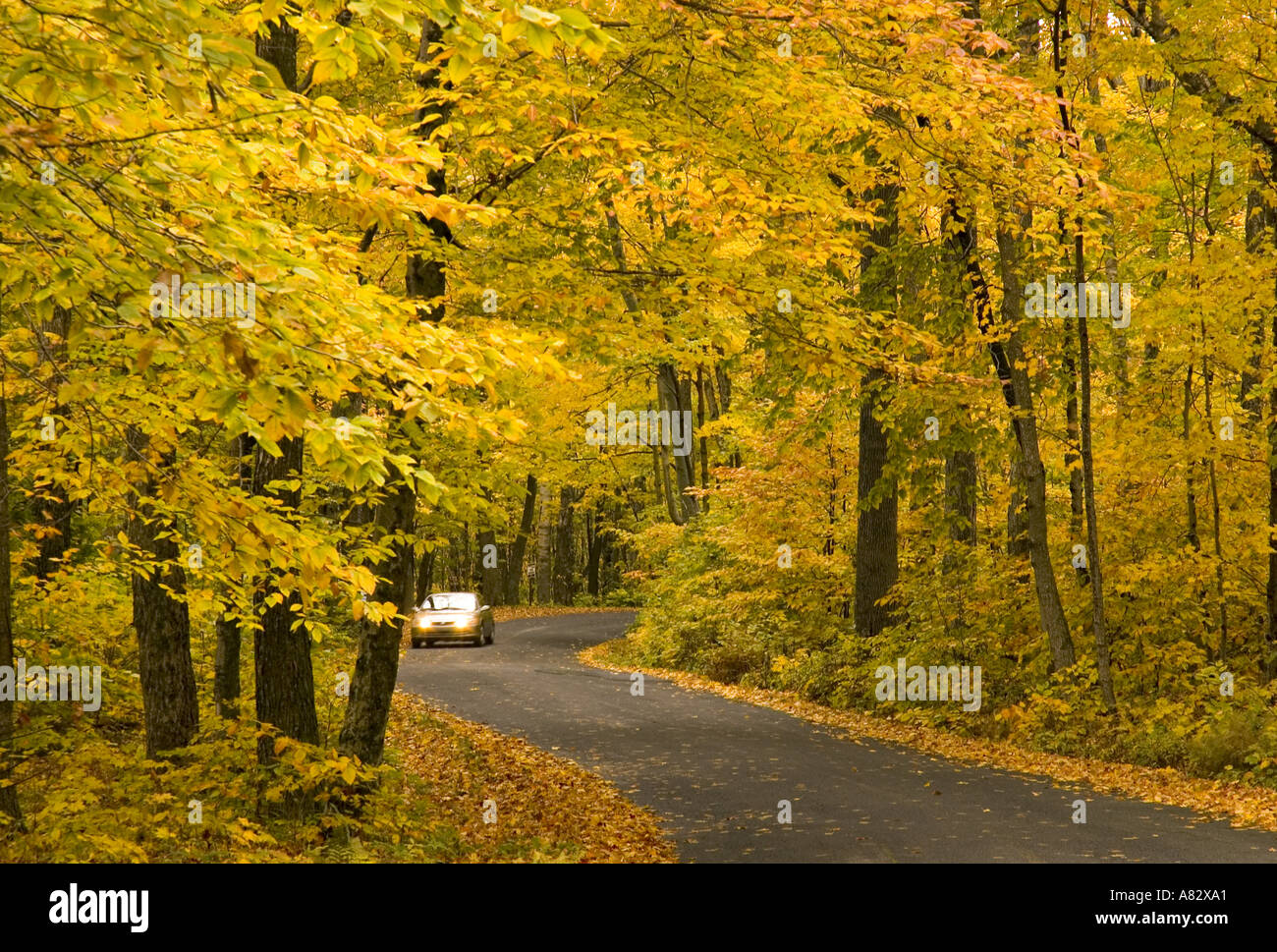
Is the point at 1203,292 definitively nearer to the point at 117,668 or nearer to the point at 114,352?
the point at 114,352

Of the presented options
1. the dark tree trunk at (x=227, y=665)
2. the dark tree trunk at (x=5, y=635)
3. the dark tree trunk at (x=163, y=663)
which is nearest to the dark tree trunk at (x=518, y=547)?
the dark tree trunk at (x=227, y=665)

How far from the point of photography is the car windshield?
30297 mm

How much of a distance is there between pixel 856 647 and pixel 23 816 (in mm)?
12735

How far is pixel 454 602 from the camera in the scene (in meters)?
30.6

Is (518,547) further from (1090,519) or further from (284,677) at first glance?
(284,677)

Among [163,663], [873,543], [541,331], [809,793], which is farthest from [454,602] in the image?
[541,331]

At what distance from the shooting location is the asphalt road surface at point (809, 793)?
337 inches

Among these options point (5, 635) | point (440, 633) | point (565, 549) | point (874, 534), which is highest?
point (874, 534)

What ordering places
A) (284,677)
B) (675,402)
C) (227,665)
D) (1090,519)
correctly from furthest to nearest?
(675,402) → (1090,519) → (227,665) → (284,677)

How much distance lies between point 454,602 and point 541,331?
21711 mm

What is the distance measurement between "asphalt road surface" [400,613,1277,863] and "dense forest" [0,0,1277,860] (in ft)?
6.86

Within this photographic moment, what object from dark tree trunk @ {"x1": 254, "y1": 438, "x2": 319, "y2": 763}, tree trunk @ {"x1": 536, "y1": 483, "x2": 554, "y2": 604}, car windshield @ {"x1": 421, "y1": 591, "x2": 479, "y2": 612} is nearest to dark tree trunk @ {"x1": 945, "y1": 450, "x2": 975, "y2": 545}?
dark tree trunk @ {"x1": 254, "y1": 438, "x2": 319, "y2": 763}

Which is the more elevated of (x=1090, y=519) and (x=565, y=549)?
(x=1090, y=519)

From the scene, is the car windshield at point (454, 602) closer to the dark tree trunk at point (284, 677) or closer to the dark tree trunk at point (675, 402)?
the dark tree trunk at point (675, 402)
